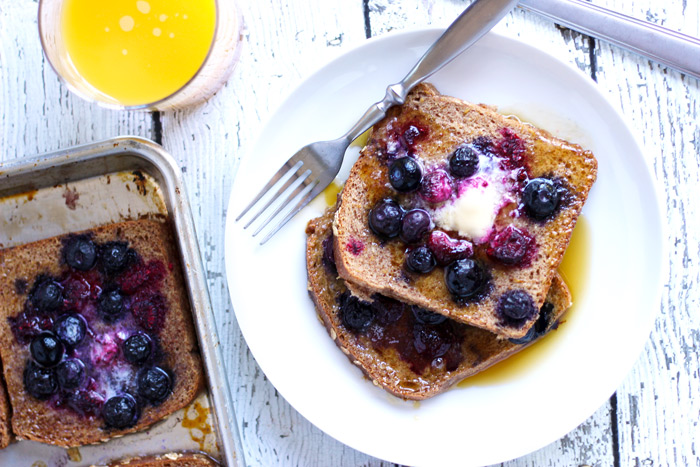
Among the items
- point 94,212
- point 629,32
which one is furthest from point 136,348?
point 629,32

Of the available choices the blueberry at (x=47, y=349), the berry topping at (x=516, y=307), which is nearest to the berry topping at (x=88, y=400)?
the blueberry at (x=47, y=349)

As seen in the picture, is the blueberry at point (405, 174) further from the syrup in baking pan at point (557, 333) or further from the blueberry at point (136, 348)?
the blueberry at point (136, 348)

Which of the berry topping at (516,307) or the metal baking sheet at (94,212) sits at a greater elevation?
the berry topping at (516,307)

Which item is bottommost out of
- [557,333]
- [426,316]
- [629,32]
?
Result: [426,316]

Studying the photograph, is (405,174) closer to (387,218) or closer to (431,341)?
(387,218)

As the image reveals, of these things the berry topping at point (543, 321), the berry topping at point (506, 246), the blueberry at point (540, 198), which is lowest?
the berry topping at point (543, 321)

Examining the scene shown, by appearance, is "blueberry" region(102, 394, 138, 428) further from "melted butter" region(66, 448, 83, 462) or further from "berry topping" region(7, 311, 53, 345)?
"berry topping" region(7, 311, 53, 345)
